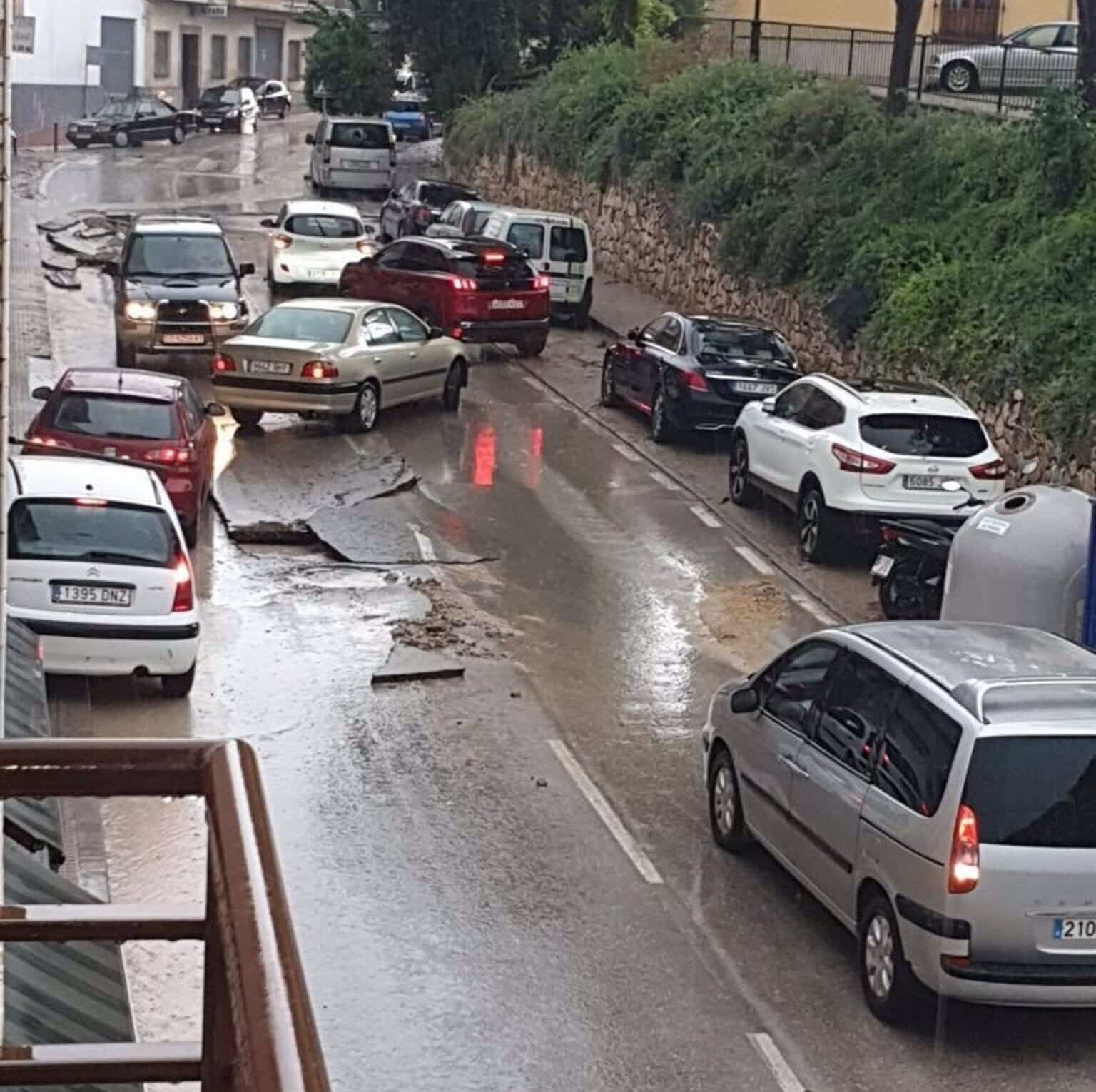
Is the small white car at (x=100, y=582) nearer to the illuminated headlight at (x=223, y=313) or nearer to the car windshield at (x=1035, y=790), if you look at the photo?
the car windshield at (x=1035, y=790)

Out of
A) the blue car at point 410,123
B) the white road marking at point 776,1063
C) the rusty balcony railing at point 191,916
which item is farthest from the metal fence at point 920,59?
the rusty balcony railing at point 191,916

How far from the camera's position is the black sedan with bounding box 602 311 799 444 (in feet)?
75.5

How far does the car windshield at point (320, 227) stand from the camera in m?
34.5

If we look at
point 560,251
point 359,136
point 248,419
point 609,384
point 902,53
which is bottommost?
point 248,419

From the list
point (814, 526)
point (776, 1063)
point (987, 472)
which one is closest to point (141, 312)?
point (814, 526)

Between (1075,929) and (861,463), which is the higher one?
(861,463)

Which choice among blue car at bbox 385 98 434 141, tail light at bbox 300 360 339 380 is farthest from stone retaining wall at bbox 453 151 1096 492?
blue car at bbox 385 98 434 141

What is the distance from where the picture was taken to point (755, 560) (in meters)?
18.9

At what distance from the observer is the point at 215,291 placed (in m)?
27.0

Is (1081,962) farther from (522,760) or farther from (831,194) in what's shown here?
(831,194)

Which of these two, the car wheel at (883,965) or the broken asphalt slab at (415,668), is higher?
the car wheel at (883,965)

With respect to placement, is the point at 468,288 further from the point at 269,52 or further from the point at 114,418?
the point at 269,52

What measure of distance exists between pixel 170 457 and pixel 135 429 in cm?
49

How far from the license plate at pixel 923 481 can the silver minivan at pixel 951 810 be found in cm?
776
